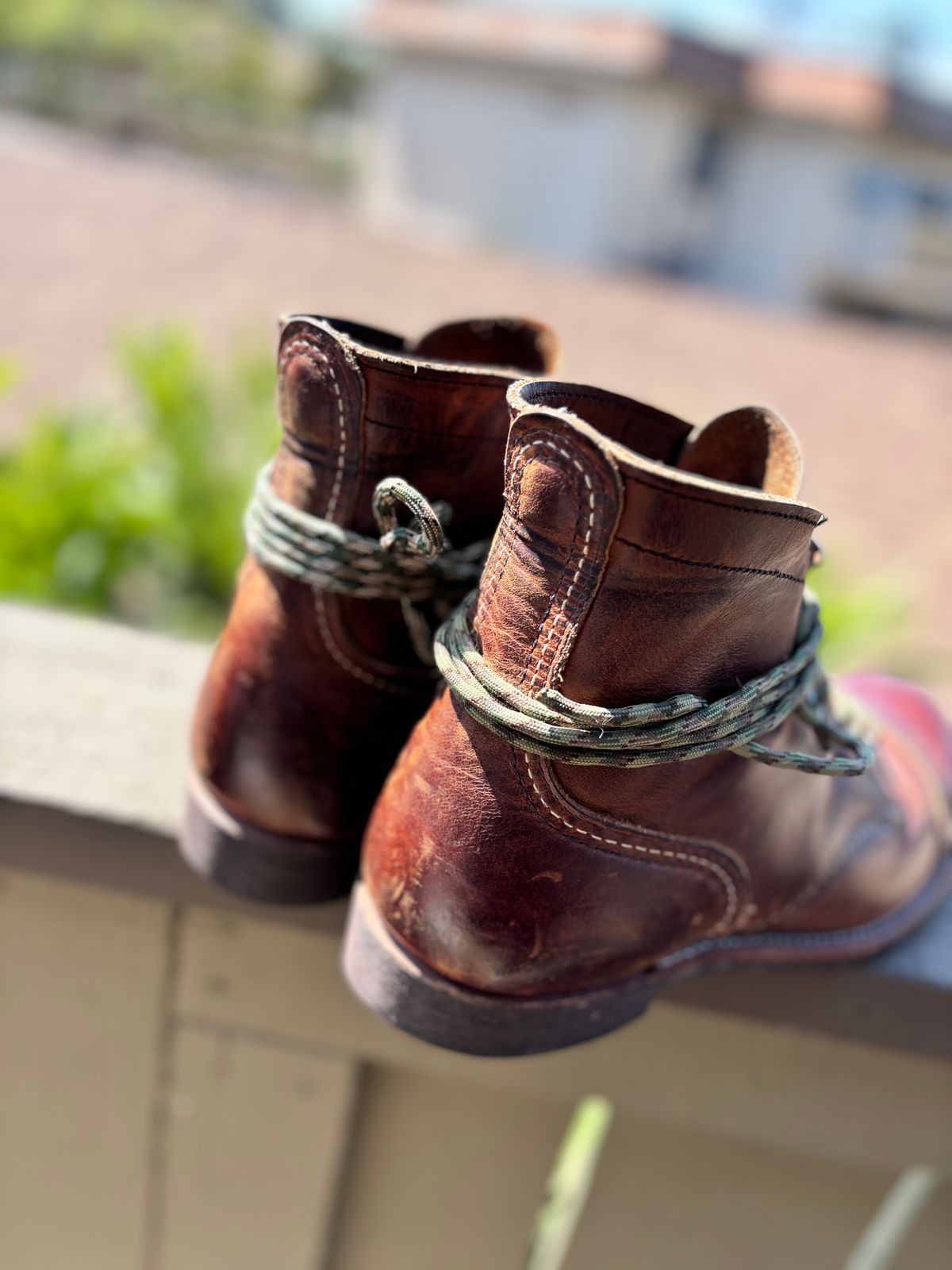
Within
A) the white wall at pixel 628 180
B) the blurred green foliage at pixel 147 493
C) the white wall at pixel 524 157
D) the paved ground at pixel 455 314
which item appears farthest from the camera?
the white wall at pixel 628 180

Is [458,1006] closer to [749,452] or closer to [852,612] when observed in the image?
[749,452]

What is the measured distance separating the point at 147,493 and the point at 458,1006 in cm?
261

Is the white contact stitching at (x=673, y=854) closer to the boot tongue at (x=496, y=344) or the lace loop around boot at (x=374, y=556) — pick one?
the lace loop around boot at (x=374, y=556)

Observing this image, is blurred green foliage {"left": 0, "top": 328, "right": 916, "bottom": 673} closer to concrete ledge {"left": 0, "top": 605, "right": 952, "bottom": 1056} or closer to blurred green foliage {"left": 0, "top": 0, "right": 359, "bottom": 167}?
concrete ledge {"left": 0, "top": 605, "right": 952, "bottom": 1056}

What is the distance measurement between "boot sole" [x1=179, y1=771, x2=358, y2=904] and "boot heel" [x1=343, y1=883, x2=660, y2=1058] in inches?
2.9

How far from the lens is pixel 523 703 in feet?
2.31

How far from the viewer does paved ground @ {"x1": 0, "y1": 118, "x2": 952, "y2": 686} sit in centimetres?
702

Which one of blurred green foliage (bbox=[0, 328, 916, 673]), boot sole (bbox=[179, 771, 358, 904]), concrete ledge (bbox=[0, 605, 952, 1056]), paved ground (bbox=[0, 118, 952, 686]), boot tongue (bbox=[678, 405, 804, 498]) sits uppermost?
boot tongue (bbox=[678, 405, 804, 498])

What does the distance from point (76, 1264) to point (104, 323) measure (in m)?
7.67

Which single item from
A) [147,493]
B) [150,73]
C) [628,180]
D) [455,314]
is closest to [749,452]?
[147,493]

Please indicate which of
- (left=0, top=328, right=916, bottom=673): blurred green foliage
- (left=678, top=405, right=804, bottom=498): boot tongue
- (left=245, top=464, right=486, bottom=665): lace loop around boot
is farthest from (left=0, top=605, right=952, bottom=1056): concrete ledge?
(left=0, top=328, right=916, bottom=673): blurred green foliage

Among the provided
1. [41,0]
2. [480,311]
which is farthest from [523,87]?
[41,0]

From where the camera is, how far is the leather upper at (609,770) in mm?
667

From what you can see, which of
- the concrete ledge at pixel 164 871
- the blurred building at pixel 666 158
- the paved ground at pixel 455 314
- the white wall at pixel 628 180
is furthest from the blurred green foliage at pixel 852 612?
the white wall at pixel 628 180
